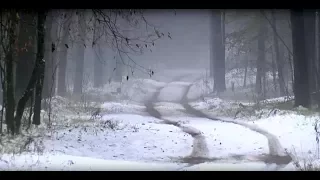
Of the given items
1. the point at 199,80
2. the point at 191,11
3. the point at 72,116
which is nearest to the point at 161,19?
the point at 191,11

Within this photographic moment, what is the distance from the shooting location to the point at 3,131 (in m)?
3.96

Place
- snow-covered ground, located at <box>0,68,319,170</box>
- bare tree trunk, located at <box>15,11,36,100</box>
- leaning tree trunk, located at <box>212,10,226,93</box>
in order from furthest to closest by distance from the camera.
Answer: leaning tree trunk, located at <box>212,10,226,93</box> < bare tree trunk, located at <box>15,11,36,100</box> < snow-covered ground, located at <box>0,68,319,170</box>

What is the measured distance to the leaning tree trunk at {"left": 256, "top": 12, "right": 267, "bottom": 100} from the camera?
418 cm

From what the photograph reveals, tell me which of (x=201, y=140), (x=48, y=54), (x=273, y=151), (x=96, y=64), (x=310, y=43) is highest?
(x=310, y=43)

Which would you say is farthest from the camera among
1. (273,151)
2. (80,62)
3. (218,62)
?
(218,62)

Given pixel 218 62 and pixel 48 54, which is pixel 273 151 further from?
pixel 48 54

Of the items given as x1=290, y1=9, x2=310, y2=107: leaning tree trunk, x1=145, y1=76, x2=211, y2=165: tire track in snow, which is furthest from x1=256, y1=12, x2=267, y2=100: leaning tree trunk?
x1=145, y1=76, x2=211, y2=165: tire track in snow

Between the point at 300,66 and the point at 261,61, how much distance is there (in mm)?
469

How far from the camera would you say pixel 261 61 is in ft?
14.1

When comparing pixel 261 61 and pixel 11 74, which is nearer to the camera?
pixel 11 74

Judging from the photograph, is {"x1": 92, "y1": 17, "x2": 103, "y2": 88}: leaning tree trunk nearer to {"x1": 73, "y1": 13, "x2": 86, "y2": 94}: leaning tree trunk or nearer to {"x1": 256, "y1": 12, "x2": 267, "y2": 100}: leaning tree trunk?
{"x1": 73, "y1": 13, "x2": 86, "y2": 94}: leaning tree trunk

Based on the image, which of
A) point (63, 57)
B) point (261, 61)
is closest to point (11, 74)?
point (63, 57)

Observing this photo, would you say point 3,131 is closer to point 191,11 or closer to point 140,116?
point 140,116

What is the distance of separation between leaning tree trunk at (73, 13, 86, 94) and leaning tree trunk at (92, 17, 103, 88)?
5.2 inches
